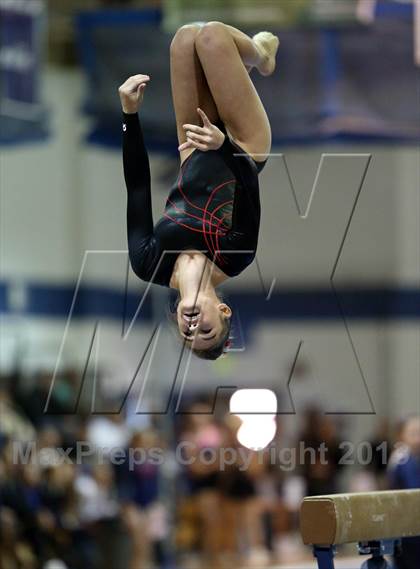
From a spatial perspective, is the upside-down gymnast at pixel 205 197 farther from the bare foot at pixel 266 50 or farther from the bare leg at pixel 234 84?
the bare foot at pixel 266 50

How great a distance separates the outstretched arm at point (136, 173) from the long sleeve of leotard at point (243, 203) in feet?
0.90

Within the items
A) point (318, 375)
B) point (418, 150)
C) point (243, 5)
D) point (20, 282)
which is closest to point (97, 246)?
point (20, 282)

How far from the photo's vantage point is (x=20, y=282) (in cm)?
1033

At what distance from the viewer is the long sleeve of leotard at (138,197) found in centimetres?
411

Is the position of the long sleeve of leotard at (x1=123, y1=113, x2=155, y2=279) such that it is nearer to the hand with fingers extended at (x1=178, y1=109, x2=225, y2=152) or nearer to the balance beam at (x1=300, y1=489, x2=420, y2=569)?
the hand with fingers extended at (x1=178, y1=109, x2=225, y2=152)

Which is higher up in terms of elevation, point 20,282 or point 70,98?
point 70,98

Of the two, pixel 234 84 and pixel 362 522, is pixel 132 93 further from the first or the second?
pixel 362 522

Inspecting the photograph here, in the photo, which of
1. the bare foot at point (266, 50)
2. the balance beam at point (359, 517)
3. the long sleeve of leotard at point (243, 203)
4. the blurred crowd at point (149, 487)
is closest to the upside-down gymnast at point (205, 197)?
the long sleeve of leotard at point (243, 203)

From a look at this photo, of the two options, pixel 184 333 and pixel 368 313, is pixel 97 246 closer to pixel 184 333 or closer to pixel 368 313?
pixel 368 313

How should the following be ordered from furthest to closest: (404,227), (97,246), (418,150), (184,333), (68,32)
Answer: (68,32)
(97,246)
(404,227)
(418,150)
(184,333)

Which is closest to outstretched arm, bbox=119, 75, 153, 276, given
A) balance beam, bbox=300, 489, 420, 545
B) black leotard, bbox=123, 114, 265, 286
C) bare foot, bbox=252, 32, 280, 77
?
black leotard, bbox=123, 114, 265, 286

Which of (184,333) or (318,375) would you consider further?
(318,375)

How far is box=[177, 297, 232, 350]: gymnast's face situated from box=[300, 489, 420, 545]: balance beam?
0.71 m

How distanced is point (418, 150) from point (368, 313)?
178 inches
